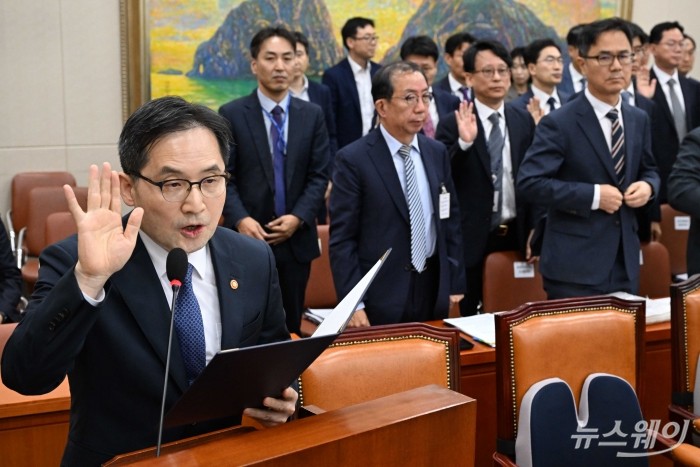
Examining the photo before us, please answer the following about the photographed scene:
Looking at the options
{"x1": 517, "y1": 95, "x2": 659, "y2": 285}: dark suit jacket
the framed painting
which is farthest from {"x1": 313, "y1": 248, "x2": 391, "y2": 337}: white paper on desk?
the framed painting

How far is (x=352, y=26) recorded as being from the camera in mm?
6148

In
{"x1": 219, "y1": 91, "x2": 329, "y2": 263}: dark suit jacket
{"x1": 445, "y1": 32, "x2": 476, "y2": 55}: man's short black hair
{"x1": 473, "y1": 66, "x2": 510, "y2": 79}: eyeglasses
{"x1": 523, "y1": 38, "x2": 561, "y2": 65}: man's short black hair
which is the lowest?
{"x1": 219, "y1": 91, "x2": 329, "y2": 263}: dark suit jacket

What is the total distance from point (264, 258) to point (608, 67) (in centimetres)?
210

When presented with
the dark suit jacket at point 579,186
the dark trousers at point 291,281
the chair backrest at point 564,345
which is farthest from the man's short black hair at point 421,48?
the chair backrest at point 564,345

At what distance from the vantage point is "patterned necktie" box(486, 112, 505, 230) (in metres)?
4.28

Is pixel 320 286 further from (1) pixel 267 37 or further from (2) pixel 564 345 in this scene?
(2) pixel 564 345

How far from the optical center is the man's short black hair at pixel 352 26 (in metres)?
6.13

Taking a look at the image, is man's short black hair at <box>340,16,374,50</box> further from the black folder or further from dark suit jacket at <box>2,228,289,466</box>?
the black folder

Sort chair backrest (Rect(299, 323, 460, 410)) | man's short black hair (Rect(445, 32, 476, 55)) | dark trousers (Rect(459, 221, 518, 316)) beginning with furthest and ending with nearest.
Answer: man's short black hair (Rect(445, 32, 476, 55)) → dark trousers (Rect(459, 221, 518, 316)) → chair backrest (Rect(299, 323, 460, 410))

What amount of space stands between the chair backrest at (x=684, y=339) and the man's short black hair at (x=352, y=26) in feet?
13.1

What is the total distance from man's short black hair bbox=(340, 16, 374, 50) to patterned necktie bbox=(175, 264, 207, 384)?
187 inches

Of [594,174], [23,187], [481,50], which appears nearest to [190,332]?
[594,174]

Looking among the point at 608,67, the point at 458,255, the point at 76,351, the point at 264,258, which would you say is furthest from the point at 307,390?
the point at 608,67

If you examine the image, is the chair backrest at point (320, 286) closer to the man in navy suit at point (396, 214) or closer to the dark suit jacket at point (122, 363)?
the man in navy suit at point (396, 214)
